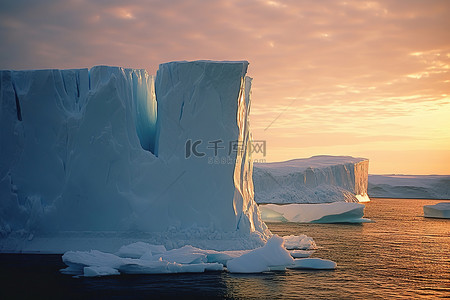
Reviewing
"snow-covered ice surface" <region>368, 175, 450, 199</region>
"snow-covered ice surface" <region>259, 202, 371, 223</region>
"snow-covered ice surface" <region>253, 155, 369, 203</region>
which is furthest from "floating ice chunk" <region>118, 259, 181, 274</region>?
"snow-covered ice surface" <region>368, 175, 450, 199</region>

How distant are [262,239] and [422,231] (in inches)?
510

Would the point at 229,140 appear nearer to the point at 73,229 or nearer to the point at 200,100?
the point at 200,100

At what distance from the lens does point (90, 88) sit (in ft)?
44.5

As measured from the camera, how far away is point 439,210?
33.7m

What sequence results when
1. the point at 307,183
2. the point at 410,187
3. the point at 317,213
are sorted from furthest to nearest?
1. the point at 410,187
2. the point at 307,183
3. the point at 317,213

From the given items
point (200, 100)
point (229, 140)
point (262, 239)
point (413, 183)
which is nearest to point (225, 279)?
point (262, 239)

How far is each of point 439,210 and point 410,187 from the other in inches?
1583

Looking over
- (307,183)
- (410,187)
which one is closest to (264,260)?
A: (307,183)

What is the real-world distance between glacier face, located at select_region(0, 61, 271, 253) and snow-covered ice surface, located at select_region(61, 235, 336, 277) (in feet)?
3.06

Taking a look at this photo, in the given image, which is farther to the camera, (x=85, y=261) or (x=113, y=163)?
(x=113, y=163)

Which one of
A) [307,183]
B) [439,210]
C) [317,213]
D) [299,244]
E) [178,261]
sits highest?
[307,183]

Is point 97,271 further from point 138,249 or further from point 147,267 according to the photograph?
point 138,249

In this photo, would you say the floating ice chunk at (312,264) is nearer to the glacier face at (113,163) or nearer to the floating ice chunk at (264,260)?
the floating ice chunk at (264,260)

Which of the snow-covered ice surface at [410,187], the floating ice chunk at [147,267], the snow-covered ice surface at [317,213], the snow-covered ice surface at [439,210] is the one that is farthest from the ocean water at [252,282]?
the snow-covered ice surface at [410,187]
